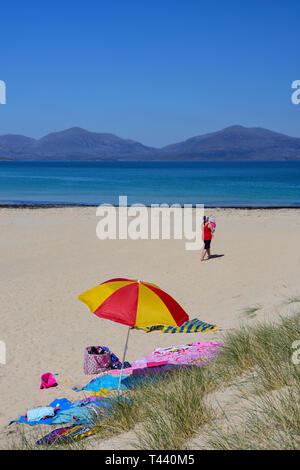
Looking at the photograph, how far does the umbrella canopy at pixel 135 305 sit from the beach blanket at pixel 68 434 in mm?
1440

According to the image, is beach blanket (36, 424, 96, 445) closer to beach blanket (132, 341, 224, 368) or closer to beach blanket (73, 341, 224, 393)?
beach blanket (73, 341, 224, 393)

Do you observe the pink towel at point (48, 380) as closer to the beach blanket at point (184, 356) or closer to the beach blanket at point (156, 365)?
the beach blanket at point (156, 365)

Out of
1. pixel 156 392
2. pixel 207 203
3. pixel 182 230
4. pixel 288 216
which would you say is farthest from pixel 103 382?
pixel 207 203

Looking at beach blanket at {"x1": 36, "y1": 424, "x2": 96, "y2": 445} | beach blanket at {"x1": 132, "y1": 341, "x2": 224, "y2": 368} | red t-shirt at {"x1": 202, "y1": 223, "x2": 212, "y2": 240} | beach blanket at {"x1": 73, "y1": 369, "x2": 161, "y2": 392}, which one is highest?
red t-shirt at {"x1": 202, "y1": 223, "x2": 212, "y2": 240}

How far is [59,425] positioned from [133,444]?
2.25 m

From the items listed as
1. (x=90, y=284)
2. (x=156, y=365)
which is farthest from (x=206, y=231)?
(x=156, y=365)

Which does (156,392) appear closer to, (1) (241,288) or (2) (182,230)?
(1) (241,288)

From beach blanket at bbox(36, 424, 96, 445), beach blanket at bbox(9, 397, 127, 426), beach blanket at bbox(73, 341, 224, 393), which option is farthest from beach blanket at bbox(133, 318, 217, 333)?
beach blanket at bbox(36, 424, 96, 445)

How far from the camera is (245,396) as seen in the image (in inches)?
191

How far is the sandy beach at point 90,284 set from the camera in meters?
8.95

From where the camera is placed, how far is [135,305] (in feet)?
20.8

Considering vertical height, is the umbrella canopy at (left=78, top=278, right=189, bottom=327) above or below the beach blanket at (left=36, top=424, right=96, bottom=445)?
above

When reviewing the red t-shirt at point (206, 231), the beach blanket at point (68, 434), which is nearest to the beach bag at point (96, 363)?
the beach blanket at point (68, 434)

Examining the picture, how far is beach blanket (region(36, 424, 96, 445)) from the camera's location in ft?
15.8
